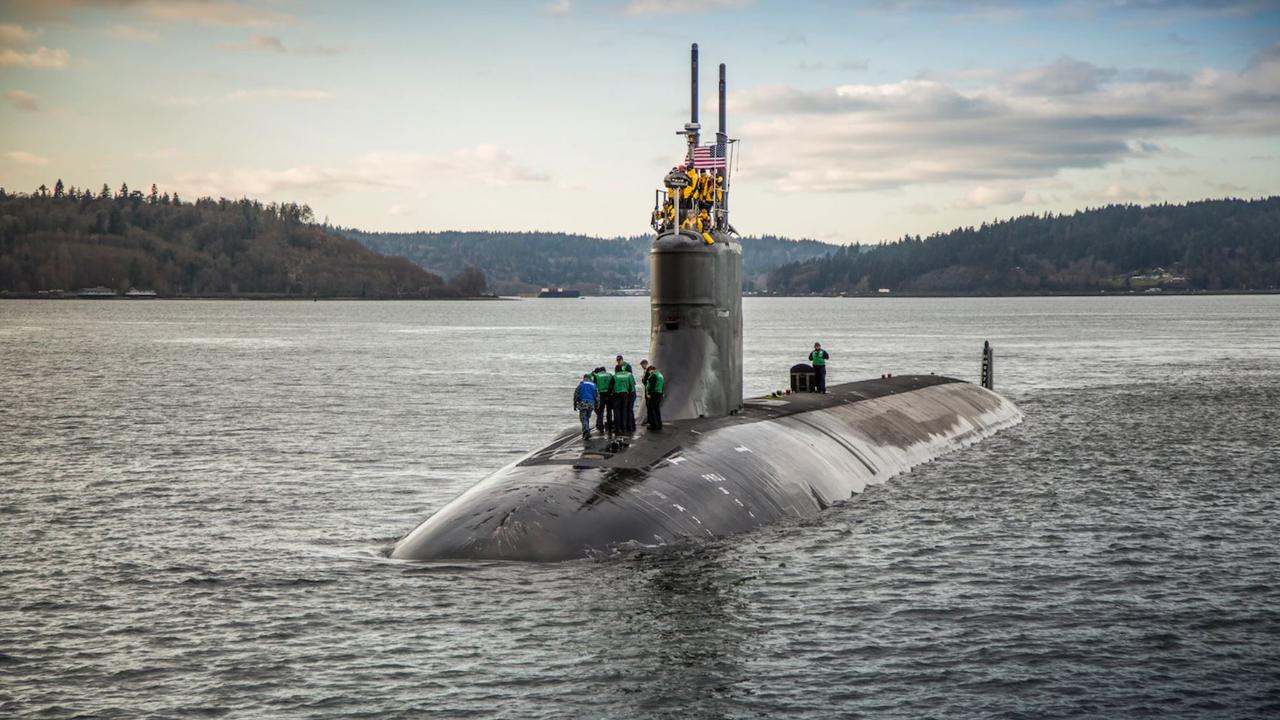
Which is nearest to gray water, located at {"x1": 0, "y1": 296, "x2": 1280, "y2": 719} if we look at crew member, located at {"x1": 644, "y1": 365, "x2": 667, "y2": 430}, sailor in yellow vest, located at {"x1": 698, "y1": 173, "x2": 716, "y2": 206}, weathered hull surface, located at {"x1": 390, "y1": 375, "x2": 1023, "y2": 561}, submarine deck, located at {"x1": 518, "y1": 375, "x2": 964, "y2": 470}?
weathered hull surface, located at {"x1": 390, "y1": 375, "x2": 1023, "y2": 561}

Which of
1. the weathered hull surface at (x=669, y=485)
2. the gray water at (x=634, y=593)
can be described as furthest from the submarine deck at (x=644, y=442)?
the gray water at (x=634, y=593)

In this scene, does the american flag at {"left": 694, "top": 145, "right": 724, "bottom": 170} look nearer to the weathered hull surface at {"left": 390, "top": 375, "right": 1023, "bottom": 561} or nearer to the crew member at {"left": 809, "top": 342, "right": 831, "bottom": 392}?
the weathered hull surface at {"left": 390, "top": 375, "right": 1023, "bottom": 561}

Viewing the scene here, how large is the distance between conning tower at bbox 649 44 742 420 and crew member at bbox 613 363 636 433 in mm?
1744

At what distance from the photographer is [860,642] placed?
1873cm

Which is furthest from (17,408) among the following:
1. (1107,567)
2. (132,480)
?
(1107,567)

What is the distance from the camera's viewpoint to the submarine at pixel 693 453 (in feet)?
70.9

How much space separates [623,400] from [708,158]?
6253mm

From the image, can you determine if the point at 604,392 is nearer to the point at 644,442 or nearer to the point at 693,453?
the point at 644,442

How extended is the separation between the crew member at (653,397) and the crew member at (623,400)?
366 mm

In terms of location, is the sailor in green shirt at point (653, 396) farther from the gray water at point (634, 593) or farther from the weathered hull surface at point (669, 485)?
the gray water at point (634, 593)

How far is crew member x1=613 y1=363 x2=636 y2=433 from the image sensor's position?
25688 mm

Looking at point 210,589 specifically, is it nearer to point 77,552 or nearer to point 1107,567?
point 77,552

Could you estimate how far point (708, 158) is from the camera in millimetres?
29172

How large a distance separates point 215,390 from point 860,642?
178 ft
